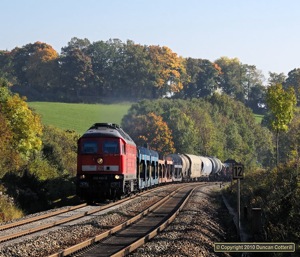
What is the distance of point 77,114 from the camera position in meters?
114

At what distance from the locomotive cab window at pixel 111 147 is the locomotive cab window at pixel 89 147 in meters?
0.49

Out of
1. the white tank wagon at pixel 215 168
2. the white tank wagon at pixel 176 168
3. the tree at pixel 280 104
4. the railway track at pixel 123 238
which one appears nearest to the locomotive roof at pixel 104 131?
the railway track at pixel 123 238

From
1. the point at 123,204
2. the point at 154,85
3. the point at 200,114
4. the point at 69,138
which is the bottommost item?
the point at 123,204

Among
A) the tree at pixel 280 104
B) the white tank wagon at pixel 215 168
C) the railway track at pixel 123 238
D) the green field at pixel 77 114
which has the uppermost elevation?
the green field at pixel 77 114

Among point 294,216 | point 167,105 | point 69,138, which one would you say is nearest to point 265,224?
point 294,216

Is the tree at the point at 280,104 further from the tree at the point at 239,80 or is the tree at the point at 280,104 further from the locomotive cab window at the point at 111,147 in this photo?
the tree at the point at 239,80

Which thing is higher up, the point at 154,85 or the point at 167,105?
the point at 154,85

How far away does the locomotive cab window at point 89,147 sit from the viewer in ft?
95.2

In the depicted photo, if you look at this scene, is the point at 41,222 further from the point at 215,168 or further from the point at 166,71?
the point at 166,71

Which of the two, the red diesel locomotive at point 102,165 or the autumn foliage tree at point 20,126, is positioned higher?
the autumn foliage tree at point 20,126

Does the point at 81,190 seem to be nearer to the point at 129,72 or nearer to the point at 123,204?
the point at 123,204

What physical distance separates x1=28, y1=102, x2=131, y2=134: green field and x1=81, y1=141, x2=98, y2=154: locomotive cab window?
7059 centimetres

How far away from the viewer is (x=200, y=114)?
113 m

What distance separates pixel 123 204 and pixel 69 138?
32.0 metres
